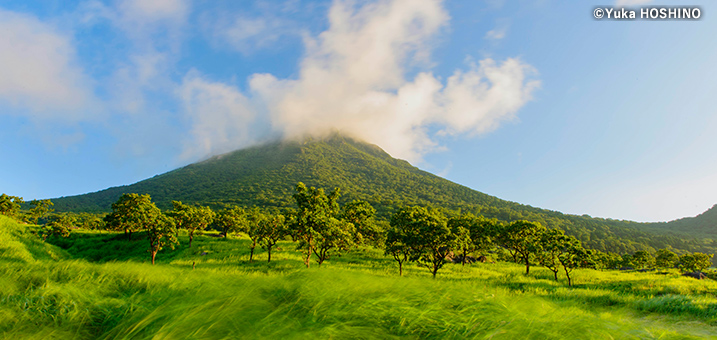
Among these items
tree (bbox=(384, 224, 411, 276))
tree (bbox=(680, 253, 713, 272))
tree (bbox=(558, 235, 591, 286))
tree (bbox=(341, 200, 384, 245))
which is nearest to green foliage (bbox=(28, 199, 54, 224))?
tree (bbox=(341, 200, 384, 245))

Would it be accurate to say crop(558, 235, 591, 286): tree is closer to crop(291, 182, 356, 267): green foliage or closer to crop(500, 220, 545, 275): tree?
crop(500, 220, 545, 275): tree

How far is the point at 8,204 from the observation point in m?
37.7

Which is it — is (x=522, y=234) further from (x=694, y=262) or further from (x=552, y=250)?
(x=694, y=262)

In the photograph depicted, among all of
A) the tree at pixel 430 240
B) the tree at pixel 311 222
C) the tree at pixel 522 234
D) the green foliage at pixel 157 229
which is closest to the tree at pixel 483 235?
the tree at pixel 522 234

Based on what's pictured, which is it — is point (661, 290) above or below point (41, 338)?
below

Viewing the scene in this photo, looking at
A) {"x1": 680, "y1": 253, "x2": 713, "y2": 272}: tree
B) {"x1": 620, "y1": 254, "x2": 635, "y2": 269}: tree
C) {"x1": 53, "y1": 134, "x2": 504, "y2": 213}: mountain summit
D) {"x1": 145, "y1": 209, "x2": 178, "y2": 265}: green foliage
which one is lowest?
{"x1": 620, "y1": 254, "x2": 635, "y2": 269}: tree

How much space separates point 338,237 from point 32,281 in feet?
72.7

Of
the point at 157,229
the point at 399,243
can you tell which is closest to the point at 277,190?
the point at 157,229

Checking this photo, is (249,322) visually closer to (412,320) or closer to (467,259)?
(412,320)

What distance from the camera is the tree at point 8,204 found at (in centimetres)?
3716

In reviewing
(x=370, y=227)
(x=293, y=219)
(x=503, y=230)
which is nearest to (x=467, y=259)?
(x=503, y=230)

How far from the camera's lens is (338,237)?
24969 millimetres

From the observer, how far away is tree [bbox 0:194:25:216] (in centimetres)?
3716

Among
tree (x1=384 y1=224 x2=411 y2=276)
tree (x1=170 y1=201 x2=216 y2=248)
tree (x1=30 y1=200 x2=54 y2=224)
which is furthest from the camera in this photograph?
tree (x1=30 y1=200 x2=54 y2=224)
